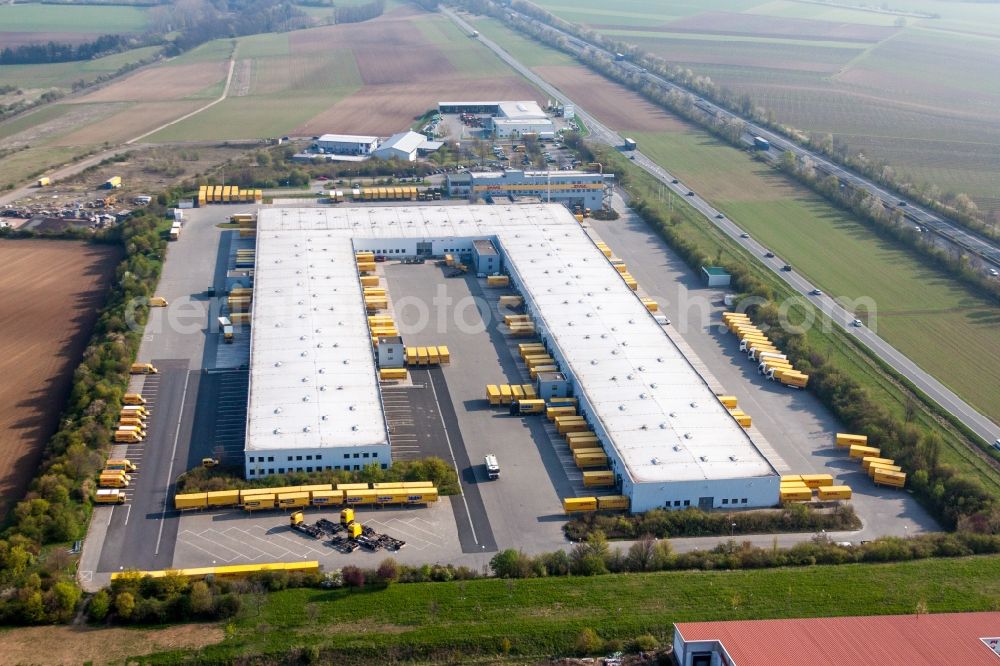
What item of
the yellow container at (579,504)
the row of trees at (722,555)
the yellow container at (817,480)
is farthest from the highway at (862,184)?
the yellow container at (579,504)

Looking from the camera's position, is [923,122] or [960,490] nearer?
[960,490]

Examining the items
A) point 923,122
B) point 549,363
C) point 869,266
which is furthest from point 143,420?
point 923,122

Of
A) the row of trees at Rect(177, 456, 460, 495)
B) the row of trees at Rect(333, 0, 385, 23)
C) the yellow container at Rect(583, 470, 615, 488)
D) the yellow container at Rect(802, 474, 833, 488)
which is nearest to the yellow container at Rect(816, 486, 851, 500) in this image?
the yellow container at Rect(802, 474, 833, 488)

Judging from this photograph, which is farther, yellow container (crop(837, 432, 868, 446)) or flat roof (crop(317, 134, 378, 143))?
flat roof (crop(317, 134, 378, 143))

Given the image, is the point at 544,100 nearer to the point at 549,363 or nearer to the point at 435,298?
the point at 435,298

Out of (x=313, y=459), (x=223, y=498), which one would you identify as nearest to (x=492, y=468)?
(x=313, y=459)

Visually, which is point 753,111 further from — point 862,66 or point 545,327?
point 545,327

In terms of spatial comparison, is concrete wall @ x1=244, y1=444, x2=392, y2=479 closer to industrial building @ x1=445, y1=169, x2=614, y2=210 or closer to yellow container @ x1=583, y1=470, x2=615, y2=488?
yellow container @ x1=583, y1=470, x2=615, y2=488
